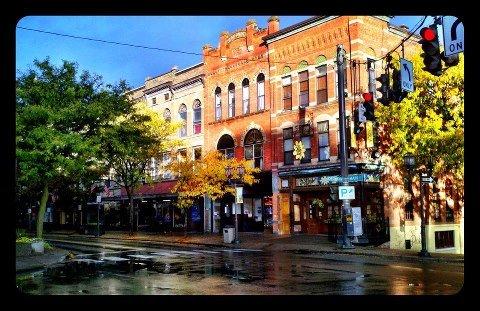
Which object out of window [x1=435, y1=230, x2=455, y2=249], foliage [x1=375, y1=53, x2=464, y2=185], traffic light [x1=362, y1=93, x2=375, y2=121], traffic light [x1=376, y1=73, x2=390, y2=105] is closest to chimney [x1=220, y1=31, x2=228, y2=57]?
foliage [x1=375, y1=53, x2=464, y2=185]

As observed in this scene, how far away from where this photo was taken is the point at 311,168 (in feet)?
97.8

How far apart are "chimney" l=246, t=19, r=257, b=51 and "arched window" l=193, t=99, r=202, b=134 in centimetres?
623

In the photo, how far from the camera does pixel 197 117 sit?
3900 centimetres

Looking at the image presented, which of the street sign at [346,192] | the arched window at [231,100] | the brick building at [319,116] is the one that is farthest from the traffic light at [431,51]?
the arched window at [231,100]

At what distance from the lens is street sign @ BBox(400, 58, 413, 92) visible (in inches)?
623

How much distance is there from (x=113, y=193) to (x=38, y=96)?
25.8 meters

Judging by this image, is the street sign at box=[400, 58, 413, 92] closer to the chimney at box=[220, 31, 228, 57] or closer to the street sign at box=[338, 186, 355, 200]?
the street sign at box=[338, 186, 355, 200]

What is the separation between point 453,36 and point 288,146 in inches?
850

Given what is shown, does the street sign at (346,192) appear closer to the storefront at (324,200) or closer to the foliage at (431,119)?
the foliage at (431,119)

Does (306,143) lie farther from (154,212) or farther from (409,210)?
(154,212)

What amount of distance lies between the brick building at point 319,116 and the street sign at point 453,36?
1530 centimetres

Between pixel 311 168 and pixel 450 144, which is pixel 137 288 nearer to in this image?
pixel 450 144
